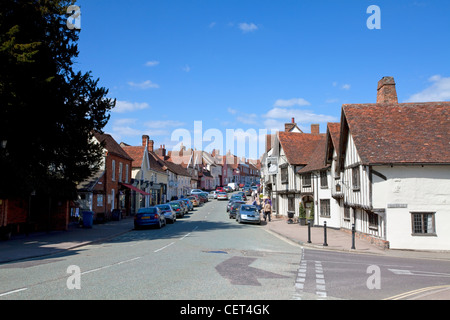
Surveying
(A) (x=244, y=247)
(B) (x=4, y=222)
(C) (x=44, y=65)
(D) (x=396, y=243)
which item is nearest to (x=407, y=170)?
(D) (x=396, y=243)

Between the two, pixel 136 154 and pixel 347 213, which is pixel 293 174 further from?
pixel 136 154

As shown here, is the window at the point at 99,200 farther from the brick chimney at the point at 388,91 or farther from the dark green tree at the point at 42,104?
the brick chimney at the point at 388,91

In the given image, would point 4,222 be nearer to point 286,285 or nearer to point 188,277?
point 188,277

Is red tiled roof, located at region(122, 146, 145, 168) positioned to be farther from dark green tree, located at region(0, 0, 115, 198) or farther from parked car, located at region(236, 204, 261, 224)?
dark green tree, located at region(0, 0, 115, 198)

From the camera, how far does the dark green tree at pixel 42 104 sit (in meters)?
17.1

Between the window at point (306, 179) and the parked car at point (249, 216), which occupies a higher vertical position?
the window at point (306, 179)

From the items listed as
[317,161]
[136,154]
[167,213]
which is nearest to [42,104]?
[167,213]

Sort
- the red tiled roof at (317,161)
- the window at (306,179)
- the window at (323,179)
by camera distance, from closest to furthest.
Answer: the window at (323,179), the red tiled roof at (317,161), the window at (306,179)

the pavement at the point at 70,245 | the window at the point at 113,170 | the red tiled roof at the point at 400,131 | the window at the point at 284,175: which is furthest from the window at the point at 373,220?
the window at the point at 113,170

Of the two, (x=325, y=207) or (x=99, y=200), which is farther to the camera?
(x=99, y=200)

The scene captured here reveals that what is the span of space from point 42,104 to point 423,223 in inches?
775

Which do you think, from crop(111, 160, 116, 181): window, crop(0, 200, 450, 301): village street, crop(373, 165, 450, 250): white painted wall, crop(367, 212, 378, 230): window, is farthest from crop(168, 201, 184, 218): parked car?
crop(373, 165, 450, 250): white painted wall

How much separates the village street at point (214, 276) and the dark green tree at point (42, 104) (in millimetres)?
7184

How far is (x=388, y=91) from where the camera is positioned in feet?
79.9
